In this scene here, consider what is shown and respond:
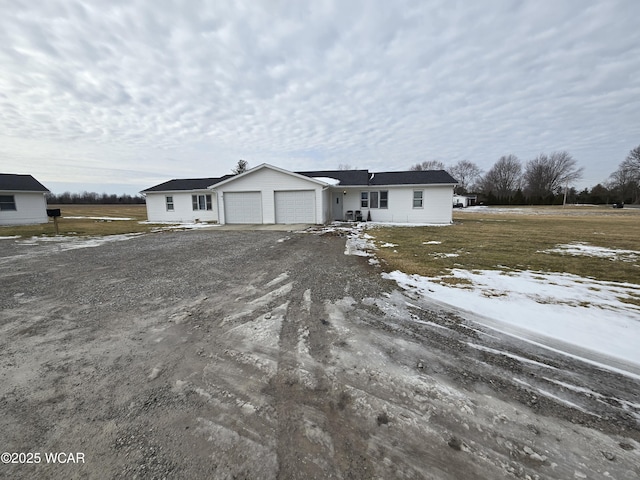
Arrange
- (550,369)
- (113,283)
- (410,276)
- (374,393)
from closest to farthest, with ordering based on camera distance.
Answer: (374,393) → (550,369) → (113,283) → (410,276)

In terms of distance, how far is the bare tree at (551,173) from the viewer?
5869 centimetres

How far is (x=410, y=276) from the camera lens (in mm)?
5762

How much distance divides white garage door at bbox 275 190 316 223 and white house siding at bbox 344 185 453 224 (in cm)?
372

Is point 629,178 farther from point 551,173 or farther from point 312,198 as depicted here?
point 312,198

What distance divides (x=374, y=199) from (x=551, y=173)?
203 ft

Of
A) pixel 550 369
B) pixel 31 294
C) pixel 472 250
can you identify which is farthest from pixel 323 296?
pixel 472 250

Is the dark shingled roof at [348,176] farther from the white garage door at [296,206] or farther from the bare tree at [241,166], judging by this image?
the bare tree at [241,166]

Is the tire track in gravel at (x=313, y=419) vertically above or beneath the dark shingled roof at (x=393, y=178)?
beneath

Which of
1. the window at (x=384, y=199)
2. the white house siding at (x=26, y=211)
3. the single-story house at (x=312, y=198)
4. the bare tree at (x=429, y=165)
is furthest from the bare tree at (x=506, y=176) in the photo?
the white house siding at (x=26, y=211)

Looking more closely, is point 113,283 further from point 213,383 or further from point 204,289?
point 213,383

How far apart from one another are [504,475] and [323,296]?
320 cm

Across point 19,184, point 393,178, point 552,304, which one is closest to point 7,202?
point 19,184

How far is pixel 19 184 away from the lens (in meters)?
20.6

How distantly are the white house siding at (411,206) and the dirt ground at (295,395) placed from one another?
15213mm
